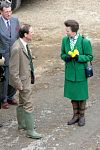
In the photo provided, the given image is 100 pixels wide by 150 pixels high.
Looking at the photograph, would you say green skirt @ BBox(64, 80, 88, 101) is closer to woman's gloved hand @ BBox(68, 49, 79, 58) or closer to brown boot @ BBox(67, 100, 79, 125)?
brown boot @ BBox(67, 100, 79, 125)

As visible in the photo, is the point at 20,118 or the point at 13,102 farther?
the point at 13,102

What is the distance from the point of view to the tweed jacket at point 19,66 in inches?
233

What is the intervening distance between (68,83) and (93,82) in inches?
71.3

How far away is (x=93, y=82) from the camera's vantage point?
825 cm

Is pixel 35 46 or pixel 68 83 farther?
pixel 35 46

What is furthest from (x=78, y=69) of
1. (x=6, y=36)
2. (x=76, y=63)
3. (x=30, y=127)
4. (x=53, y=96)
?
(x=53, y=96)

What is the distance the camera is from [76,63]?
20.8 ft

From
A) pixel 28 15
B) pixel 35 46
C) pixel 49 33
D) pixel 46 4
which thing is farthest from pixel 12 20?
pixel 46 4

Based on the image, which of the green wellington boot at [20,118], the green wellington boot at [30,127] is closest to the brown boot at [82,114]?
the green wellington boot at [30,127]

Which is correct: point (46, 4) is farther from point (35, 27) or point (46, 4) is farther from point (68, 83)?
point (68, 83)

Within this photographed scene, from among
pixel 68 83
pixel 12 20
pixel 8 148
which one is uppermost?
pixel 12 20

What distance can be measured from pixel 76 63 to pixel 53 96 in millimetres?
1487

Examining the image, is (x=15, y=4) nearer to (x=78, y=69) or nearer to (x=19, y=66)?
(x=78, y=69)

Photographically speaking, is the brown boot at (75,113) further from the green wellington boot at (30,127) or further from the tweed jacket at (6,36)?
the tweed jacket at (6,36)
